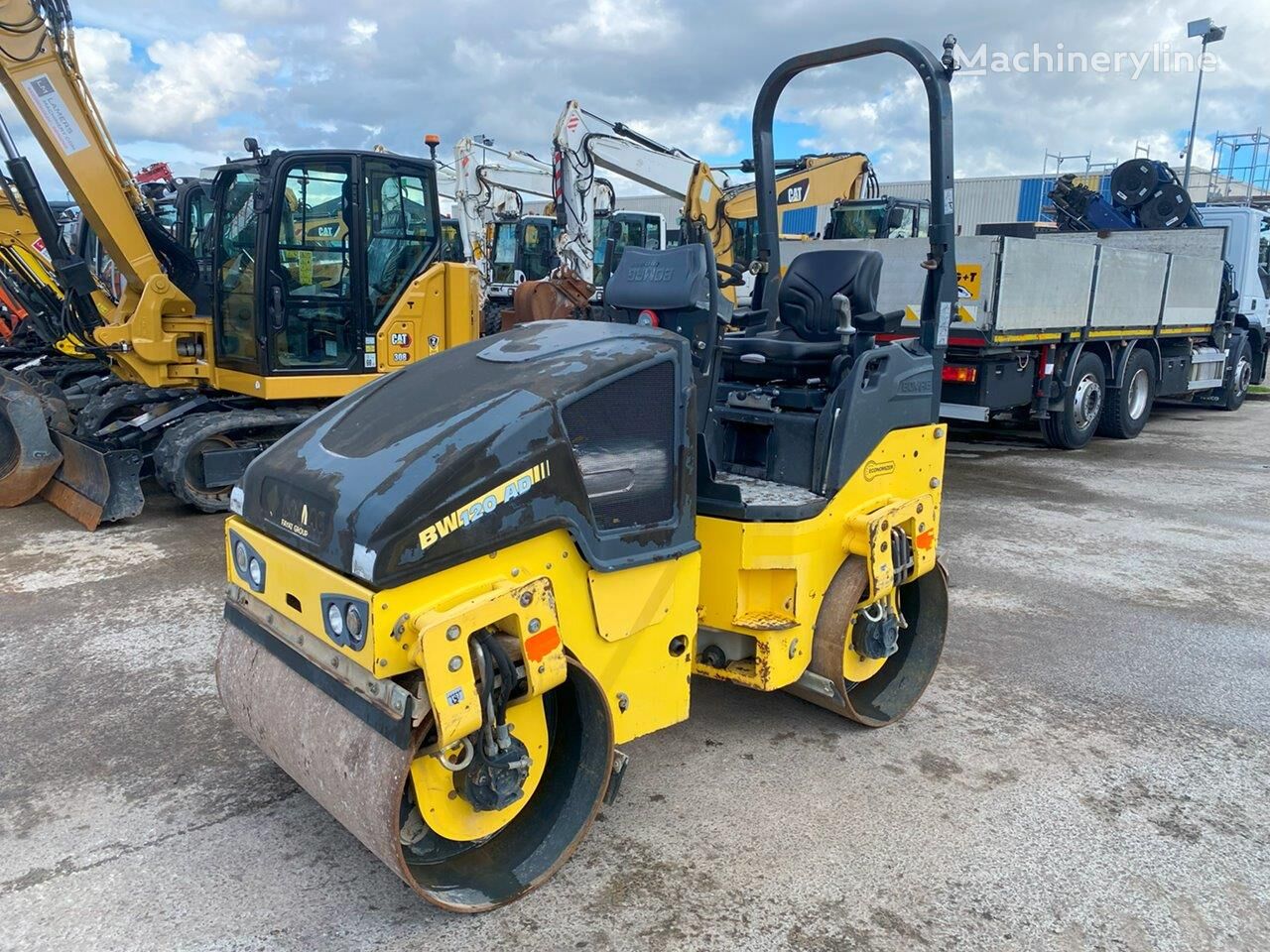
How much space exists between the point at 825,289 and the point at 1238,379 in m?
12.9

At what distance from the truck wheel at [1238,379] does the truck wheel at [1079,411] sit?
4.64 meters

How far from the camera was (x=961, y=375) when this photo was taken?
9.26 metres

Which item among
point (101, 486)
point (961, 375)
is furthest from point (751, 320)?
point (961, 375)

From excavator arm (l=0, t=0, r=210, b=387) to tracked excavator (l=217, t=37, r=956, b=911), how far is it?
5.26m

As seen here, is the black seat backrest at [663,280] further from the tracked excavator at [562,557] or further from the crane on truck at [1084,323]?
the crane on truck at [1084,323]

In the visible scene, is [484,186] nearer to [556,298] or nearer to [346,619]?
[556,298]

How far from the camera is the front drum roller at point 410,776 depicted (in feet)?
7.92

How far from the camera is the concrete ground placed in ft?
8.81

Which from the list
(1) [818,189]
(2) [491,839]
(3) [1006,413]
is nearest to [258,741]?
(2) [491,839]

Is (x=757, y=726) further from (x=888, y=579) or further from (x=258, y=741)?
(x=258, y=741)

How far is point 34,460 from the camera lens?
284 inches

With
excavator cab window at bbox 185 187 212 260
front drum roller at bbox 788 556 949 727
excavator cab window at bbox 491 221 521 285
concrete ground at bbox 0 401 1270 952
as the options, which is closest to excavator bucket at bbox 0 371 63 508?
excavator cab window at bbox 185 187 212 260

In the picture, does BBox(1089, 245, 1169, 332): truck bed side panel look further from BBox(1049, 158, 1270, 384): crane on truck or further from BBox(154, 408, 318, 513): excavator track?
BBox(154, 408, 318, 513): excavator track

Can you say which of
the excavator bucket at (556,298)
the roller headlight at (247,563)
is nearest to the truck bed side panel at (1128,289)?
the excavator bucket at (556,298)
